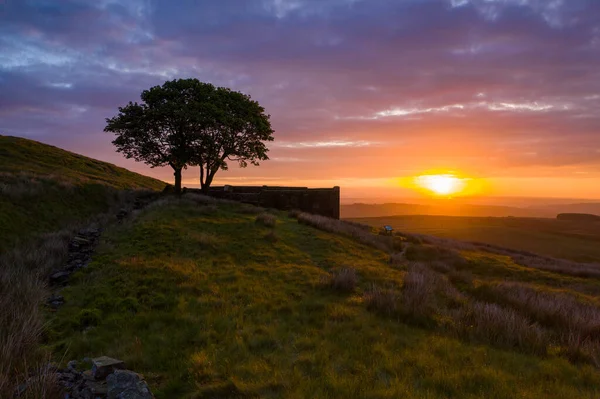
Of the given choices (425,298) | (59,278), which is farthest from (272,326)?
(59,278)

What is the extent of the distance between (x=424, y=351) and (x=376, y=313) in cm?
253

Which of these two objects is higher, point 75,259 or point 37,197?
point 37,197

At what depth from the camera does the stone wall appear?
36750 millimetres

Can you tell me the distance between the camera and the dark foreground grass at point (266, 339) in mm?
5730

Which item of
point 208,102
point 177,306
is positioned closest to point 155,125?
point 208,102

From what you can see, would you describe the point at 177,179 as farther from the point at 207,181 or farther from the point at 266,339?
the point at 266,339

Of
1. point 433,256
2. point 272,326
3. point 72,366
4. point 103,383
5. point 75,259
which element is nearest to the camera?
point 103,383

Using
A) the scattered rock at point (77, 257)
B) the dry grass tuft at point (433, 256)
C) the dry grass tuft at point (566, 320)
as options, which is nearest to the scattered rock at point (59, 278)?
the scattered rock at point (77, 257)

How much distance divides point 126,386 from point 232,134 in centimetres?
3154

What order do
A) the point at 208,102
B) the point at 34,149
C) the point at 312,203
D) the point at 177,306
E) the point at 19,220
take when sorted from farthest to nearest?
1. the point at 34,149
2. the point at 312,203
3. the point at 208,102
4. the point at 19,220
5. the point at 177,306

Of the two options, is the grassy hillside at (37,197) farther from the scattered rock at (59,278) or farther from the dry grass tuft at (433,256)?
the dry grass tuft at (433,256)

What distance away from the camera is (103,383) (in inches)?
213

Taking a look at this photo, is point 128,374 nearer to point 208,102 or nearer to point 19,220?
point 19,220

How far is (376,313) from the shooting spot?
958cm
